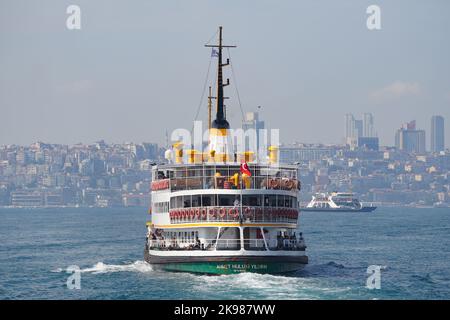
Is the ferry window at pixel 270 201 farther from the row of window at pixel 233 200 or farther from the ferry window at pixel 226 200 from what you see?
the ferry window at pixel 226 200

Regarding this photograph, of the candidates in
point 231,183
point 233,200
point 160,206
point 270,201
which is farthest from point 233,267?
point 160,206

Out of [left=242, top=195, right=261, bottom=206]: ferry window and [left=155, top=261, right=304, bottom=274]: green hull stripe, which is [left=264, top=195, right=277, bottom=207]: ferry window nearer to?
[left=242, top=195, right=261, bottom=206]: ferry window

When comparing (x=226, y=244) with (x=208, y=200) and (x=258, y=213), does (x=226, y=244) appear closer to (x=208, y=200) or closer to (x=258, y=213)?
(x=258, y=213)

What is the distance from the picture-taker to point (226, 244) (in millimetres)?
58719

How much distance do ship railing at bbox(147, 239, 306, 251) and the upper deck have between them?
2.87m

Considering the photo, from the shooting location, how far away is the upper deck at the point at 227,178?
197ft

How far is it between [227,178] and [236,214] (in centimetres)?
268

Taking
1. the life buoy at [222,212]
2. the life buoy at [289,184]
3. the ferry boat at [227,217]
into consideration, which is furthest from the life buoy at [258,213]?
the life buoy at [289,184]

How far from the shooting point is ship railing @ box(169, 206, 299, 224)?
5853cm

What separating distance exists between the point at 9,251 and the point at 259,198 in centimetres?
3567

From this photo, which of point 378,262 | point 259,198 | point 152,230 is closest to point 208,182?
point 259,198

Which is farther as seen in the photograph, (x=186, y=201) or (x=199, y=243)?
(x=186, y=201)

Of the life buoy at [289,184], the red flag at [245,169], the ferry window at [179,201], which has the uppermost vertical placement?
the red flag at [245,169]

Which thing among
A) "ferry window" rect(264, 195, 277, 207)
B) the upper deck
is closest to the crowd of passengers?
"ferry window" rect(264, 195, 277, 207)
